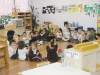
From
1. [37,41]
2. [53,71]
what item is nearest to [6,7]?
[37,41]

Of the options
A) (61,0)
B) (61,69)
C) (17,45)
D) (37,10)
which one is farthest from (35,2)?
(61,69)

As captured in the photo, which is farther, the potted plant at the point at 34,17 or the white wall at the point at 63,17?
the potted plant at the point at 34,17

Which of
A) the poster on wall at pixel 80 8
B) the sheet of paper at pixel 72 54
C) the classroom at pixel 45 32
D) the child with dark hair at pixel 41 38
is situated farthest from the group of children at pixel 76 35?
the sheet of paper at pixel 72 54

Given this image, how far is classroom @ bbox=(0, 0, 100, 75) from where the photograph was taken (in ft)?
15.9

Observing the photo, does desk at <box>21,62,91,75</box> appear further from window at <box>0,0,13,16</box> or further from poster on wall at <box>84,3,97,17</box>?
window at <box>0,0,13,16</box>

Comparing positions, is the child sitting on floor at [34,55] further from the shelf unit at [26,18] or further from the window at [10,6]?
the window at [10,6]

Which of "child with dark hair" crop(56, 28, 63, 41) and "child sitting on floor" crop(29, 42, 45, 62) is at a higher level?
"child with dark hair" crop(56, 28, 63, 41)

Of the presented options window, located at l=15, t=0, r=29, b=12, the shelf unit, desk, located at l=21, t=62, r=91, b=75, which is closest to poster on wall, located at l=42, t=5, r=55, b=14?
the shelf unit

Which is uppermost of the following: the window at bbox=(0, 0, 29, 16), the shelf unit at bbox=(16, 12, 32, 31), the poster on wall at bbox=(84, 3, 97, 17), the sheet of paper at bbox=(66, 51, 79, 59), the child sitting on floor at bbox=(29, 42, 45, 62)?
the window at bbox=(0, 0, 29, 16)

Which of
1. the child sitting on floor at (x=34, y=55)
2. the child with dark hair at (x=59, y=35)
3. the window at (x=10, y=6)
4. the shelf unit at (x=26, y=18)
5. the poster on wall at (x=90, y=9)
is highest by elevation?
the window at (x=10, y=6)

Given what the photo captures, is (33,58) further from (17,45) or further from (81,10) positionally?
(81,10)

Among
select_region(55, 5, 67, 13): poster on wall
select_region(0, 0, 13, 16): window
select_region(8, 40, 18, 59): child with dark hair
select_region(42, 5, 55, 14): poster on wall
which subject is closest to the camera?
select_region(8, 40, 18, 59): child with dark hair

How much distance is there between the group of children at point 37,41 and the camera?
5.59 m

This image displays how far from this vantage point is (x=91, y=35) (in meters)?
7.88
